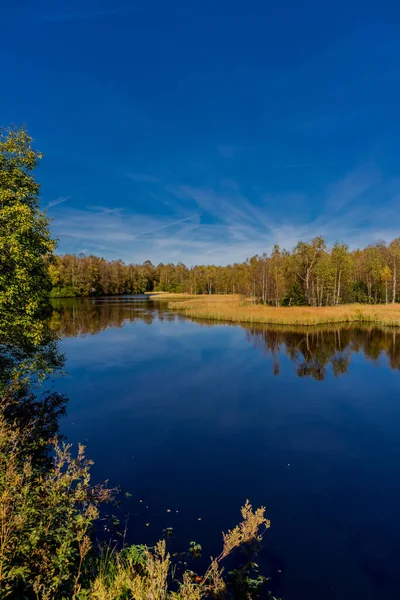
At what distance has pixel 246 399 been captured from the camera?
19641mm

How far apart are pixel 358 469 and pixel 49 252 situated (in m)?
15.5

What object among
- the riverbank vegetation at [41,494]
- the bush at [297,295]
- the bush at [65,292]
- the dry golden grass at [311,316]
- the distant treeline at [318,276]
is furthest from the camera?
the bush at [65,292]

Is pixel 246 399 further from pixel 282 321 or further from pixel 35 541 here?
pixel 282 321

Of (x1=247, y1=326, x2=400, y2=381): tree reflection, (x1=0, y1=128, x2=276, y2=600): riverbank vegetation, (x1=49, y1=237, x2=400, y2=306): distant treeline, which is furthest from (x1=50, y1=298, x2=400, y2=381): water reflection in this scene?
(x1=49, y1=237, x2=400, y2=306): distant treeline

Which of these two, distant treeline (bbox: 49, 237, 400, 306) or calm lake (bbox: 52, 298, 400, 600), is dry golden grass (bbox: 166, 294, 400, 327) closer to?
distant treeline (bbox: 49, 237, 400, 306)

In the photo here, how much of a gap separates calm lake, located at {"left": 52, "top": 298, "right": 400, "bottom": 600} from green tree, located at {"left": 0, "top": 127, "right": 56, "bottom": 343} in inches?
218

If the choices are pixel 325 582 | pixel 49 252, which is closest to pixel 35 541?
pixel 325 582

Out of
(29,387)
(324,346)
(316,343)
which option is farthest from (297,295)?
(29,387)

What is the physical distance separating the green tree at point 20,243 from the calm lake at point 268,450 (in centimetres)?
553

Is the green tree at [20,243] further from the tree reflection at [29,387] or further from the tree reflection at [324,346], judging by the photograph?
the tree reflection at [324,346]

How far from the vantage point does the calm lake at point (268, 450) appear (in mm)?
Answer: 8273

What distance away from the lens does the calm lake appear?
8273mm

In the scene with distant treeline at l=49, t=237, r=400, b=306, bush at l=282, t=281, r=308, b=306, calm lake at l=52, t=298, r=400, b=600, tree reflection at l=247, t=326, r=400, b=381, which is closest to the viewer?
calm lake at l=52, t=298, r=400, b=600

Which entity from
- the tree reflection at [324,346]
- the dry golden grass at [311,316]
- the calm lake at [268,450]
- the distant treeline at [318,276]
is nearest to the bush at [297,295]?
the distant treeline at [318,276]
